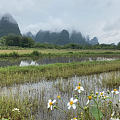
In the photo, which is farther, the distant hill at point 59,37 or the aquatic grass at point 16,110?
the distant hill at point 59,37

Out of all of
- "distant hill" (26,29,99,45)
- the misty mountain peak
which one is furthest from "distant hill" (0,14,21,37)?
"distant hill" (26,29,99,45)

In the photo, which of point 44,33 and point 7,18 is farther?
point 44,33

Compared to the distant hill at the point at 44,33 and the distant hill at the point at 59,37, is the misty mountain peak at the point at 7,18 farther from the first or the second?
the distant hill at the point at 59,37

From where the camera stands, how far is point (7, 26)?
92688 millimetres

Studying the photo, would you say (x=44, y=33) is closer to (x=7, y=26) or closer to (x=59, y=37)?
(x=59, y=37)

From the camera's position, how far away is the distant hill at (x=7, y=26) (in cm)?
8799

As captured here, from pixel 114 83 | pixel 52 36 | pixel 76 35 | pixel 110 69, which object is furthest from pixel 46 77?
pixel 76 35

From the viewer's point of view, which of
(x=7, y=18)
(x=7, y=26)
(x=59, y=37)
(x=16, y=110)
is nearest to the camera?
(x=16, y=110)

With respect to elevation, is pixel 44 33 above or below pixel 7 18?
below

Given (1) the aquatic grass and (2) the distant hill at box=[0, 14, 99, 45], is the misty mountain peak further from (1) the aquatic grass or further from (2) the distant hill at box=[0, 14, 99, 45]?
(1) the aquatic grass

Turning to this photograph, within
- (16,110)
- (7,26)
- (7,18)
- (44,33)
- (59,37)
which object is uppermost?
(7,18)

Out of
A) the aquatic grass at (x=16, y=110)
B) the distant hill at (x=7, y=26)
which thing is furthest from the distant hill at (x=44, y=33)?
the aquatic grass at (x=16, y=110)

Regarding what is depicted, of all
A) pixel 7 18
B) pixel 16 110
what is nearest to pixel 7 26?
pixel 7 18

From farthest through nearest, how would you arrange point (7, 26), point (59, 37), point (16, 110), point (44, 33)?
point (44, 33) < point (59, 37) < point (7, 26) < point (16, 110)
